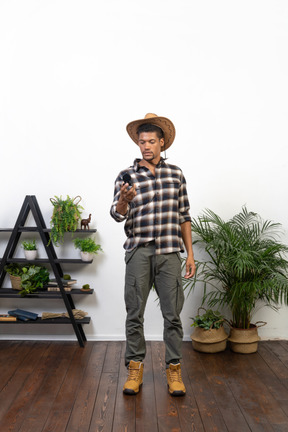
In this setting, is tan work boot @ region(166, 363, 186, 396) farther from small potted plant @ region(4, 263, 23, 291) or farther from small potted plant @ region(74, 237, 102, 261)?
small potted plant @ region(4, 263, 23, 291)

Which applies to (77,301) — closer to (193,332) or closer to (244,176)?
(193,332)

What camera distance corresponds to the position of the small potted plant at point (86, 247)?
3.78 meters

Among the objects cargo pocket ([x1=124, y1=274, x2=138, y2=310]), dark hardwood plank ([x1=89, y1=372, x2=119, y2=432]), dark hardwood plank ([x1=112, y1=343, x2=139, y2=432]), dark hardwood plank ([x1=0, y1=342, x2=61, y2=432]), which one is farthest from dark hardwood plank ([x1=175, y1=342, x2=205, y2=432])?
dark hardwood plank ([x1=0, y1=342, x2=61, y2=432])

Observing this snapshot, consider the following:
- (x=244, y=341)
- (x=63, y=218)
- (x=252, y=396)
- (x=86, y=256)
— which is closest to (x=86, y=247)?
(x=86, y=256)

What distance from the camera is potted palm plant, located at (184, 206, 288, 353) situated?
3.52 m

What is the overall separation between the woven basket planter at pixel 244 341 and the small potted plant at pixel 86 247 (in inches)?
47.5

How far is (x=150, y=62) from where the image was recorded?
3908 millimetres

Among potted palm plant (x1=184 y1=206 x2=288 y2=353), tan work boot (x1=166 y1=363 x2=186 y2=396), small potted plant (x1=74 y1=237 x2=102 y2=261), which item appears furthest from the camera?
small potted plant (x1=74 y1=237 x2=102 y2=261)

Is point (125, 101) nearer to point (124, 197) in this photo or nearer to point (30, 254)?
point (30, 254)

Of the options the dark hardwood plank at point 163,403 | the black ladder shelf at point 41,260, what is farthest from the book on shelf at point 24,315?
the dark hardwood plank at point 163,403

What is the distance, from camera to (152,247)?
2.91 meters

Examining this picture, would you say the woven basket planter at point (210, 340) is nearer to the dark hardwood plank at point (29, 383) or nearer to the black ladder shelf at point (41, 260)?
the black ladder shelf at point (41, 260)

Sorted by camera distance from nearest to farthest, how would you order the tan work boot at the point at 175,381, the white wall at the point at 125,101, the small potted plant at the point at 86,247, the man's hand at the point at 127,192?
the man's hand at the point at 127,192, the tan work boot at the point at 175,381, the small potted plant at the point at 86,247, the white wall at the point at 125,101

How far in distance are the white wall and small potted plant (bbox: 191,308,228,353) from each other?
286 millimetres
